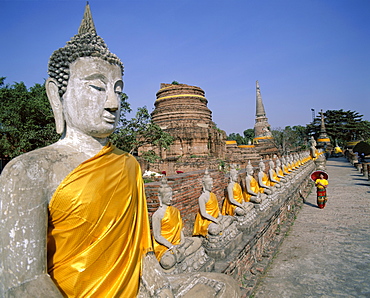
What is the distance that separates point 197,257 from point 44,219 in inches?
98.9

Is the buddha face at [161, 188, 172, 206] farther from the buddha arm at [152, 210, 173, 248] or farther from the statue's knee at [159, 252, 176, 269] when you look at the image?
the statue's knee at [159, 252, 176, 269]

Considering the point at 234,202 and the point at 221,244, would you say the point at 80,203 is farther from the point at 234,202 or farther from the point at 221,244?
the point at 234,202

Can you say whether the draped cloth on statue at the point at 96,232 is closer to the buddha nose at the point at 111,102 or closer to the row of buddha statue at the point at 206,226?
the buddha nose at the point at 111,102

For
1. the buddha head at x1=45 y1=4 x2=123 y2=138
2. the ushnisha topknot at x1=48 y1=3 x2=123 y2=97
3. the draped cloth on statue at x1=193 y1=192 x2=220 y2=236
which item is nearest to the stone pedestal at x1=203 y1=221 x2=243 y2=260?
the draped cloth on statue at x1=193 y1=192 x2=220 y2=236

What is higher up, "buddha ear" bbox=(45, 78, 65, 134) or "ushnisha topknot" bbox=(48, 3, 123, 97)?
"ushnisha topknot" bbox=(48, 3, 123, 97)

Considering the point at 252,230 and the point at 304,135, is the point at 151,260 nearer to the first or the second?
the point at 252,230

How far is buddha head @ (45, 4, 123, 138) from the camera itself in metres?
1.67

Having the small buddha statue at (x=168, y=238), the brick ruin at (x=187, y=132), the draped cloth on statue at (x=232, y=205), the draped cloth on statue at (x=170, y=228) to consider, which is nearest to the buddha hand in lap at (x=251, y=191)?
the draped cloth on statue at (x=232, y=205)

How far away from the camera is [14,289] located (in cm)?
124

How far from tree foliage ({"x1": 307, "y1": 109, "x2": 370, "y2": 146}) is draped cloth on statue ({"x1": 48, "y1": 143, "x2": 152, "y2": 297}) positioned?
5429cm

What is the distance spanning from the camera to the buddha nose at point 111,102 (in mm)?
1700

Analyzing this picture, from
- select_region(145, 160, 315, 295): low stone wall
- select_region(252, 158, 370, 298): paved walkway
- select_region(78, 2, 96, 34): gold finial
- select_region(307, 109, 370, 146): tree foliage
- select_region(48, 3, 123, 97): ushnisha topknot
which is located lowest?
select_region(252, 158, 370, 298): paved walkway

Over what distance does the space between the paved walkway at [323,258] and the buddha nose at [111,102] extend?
4223mm

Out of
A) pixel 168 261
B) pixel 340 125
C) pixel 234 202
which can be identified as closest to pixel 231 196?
pixel 234 202
